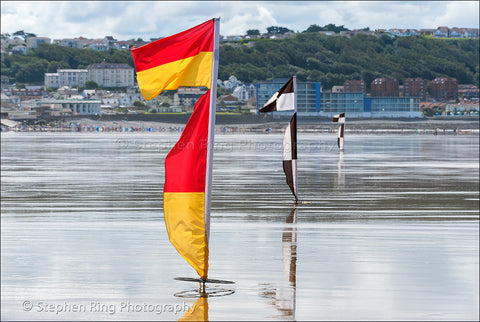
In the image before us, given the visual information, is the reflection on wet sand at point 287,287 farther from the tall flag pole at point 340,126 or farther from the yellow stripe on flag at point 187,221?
the tall flag pole at point 340,126

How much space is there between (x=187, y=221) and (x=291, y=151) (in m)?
12.9

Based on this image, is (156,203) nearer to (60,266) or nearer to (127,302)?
(60,266)

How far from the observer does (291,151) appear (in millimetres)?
24719

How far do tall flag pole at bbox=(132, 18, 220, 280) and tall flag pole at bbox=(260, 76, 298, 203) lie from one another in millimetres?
10387

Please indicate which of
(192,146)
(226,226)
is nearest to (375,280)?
(192,146)

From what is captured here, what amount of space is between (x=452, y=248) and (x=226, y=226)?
18.1 feet

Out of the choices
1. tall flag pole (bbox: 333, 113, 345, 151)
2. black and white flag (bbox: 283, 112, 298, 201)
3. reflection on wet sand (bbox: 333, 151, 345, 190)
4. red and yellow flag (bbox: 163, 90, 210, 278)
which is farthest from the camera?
tall flag pole (bbox: 333, 113, 345, 151)

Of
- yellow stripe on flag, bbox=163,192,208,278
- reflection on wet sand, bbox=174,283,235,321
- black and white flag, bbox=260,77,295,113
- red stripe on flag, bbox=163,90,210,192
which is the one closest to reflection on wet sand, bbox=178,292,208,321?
reflection on wet sand, bbox=174,283,235,321

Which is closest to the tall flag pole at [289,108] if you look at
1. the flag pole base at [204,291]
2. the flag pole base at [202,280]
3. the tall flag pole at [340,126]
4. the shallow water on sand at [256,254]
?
the shallow water on sand at [256,254]

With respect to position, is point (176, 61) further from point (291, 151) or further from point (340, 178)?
point (340, 178)

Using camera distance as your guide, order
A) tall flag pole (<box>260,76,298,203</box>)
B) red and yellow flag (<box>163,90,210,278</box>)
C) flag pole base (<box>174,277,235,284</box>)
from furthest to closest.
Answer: tall flag pole (<box>260,76,298,203</box>) < flag pole base (<box>174,277,235,284</box>) < red and yellow flag (<box>163,90,210,278</box>)

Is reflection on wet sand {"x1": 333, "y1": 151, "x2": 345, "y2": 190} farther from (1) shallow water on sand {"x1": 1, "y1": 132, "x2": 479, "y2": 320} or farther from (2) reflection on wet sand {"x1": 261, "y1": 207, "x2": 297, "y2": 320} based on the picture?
(2) reflection on wet sand {"x1": 261, "y1": 207, "x2": 297, "y2": 320}

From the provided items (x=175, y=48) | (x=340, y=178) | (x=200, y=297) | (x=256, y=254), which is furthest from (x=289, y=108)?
(x=340, y=178)

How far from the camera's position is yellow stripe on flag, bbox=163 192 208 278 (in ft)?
39.2
